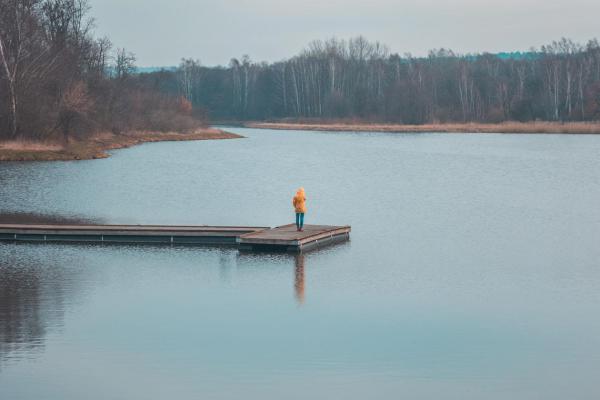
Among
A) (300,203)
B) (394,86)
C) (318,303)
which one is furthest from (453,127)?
(318,303)

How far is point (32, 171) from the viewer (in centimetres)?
4784

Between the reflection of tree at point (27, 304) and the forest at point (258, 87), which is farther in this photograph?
the forest at point (258, 87)

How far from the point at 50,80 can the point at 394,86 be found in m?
69.3

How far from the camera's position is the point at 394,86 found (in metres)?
123

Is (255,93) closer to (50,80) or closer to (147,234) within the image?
(50,80)

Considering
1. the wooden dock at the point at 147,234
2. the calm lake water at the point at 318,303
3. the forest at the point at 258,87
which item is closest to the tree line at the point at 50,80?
the forest at the point at 258,87

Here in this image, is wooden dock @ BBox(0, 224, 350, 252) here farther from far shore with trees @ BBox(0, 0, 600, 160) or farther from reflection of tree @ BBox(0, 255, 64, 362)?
far shore with trees @ BBox(0, 0, 600, 160)

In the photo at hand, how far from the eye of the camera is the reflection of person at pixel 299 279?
19.9 m

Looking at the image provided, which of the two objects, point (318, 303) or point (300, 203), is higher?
point (300, 203)

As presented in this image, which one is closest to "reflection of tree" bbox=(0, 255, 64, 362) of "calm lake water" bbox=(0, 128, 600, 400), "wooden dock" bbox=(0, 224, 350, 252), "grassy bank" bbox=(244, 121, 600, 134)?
"calm lake water" bbox=(0, 128, 600, 400)

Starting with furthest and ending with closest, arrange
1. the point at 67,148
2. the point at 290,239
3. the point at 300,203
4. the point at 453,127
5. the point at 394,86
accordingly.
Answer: the point at 394,86
the point at 453,127
the point at 67,148
the point at 300,203
the point at 290,239

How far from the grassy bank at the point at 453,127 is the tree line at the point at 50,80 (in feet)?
125

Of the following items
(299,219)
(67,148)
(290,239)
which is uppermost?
(67,148)

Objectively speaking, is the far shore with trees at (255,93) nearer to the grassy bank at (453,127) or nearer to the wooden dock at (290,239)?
the grassy bank at (453,127)
